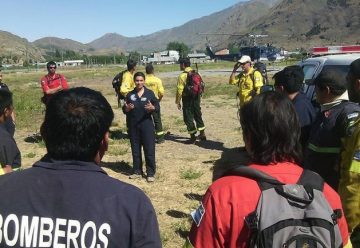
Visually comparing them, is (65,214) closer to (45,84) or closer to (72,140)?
(72,140)

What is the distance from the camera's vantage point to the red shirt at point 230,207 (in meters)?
1.84

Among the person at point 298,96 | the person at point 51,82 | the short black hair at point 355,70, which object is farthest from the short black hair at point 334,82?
the person at point 51,82

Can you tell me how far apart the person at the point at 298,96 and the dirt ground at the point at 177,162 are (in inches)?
80.2

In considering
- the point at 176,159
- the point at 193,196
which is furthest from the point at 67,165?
the point at 176,159

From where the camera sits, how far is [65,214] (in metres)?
1.75

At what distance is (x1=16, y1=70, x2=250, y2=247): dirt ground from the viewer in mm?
6062

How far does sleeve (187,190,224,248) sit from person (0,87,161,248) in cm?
20

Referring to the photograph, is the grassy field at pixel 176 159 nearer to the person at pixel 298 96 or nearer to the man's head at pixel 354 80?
the person at pixel 298 96

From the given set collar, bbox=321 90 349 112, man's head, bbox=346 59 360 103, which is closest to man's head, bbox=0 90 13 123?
collar, bbox=321 90 349 112

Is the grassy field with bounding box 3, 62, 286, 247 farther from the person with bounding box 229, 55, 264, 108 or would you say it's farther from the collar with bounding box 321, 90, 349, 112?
the collar with bounding box 321, 90, 349, 112

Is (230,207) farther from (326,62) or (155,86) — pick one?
(155,86)

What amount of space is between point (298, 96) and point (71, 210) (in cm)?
337

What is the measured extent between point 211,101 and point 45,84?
34.5 feet

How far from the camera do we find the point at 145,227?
182 centimetres
